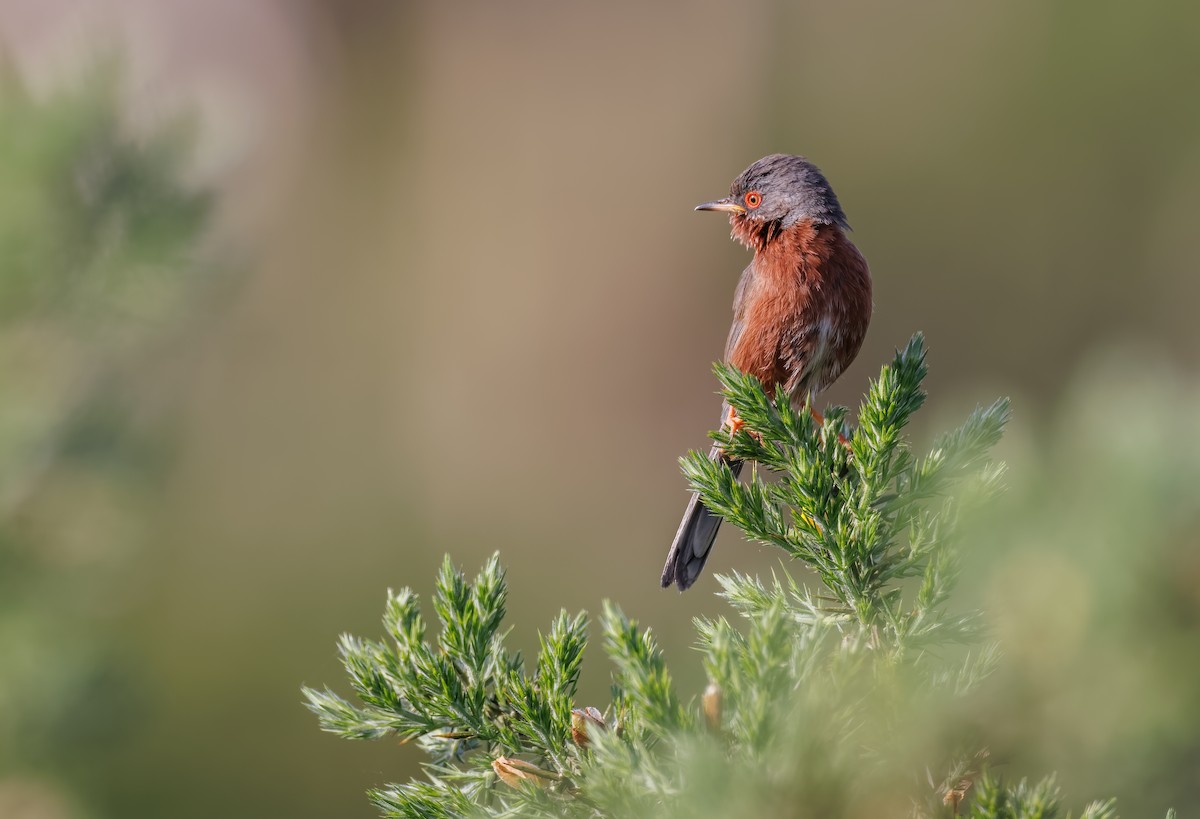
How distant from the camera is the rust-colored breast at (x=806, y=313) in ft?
12.8

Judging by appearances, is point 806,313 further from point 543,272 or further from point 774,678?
point 543,272

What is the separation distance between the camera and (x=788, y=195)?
14.2 feet

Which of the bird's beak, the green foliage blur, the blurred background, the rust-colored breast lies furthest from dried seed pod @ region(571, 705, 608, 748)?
the blurred background

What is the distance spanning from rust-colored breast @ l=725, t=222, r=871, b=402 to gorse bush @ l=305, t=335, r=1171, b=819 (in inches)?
63.5

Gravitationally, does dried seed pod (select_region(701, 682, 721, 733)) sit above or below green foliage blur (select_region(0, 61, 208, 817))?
below

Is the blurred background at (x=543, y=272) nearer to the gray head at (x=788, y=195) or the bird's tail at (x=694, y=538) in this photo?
the gray head at (x=788, y=195)

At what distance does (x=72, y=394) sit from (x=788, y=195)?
2.69 metres

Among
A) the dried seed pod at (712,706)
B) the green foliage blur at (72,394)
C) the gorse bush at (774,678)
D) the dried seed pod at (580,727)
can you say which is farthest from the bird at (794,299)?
the dried seed pod at (712,706)

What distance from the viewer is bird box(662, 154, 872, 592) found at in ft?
12.7

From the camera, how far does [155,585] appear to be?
7.75 metres

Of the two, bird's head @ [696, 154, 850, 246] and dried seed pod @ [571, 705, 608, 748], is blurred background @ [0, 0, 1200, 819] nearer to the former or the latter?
bird's head @ [696, 154, 850, 246]

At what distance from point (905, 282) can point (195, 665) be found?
6.44 metres

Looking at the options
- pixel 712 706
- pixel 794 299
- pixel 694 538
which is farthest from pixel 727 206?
pixel 712 706

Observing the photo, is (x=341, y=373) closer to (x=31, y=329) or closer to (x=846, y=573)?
(x=31, y=329)
